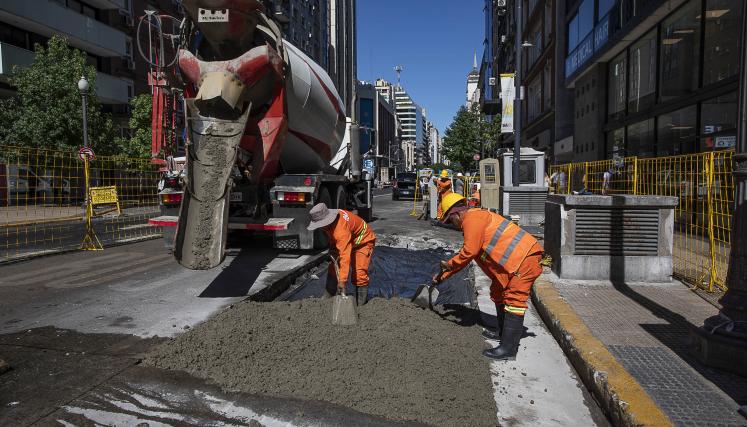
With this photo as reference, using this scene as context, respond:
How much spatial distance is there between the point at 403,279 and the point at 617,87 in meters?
14.1

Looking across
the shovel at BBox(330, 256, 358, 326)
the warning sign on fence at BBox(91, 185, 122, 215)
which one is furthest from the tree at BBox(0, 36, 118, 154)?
the shovel at BBox(330, 256, 358, 326)

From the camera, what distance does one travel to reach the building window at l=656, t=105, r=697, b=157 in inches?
444

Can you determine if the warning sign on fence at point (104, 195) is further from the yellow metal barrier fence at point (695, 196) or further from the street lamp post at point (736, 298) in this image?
the street lamp post at point (736, 298)

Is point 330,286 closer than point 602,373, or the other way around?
point 602,373

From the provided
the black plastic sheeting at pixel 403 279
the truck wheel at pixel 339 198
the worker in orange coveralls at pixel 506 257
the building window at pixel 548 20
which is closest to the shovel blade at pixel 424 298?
the black plastic sheeting at pixel 403 279

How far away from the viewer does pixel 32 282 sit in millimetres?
6660

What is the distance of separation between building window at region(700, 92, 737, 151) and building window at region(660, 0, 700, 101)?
3.12 feet

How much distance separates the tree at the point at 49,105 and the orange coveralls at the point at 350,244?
20.0 metres

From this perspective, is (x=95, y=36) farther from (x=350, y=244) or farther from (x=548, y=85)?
(x=350, y=244)

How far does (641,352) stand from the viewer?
12.1 ft

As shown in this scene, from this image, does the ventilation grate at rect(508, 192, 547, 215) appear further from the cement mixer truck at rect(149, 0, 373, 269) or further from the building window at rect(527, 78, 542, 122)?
the building window at rect(527, 78, 542, 122)

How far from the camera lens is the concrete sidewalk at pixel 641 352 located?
→ 2.79 metres

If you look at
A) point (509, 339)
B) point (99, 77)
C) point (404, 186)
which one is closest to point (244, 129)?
point (509, 339)

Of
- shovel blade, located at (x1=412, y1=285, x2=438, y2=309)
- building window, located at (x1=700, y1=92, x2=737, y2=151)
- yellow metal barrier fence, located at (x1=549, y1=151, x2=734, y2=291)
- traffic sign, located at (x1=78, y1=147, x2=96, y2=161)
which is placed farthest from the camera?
traffic sign, located at (x1=78, y1=147, x2=96, y2=161)
